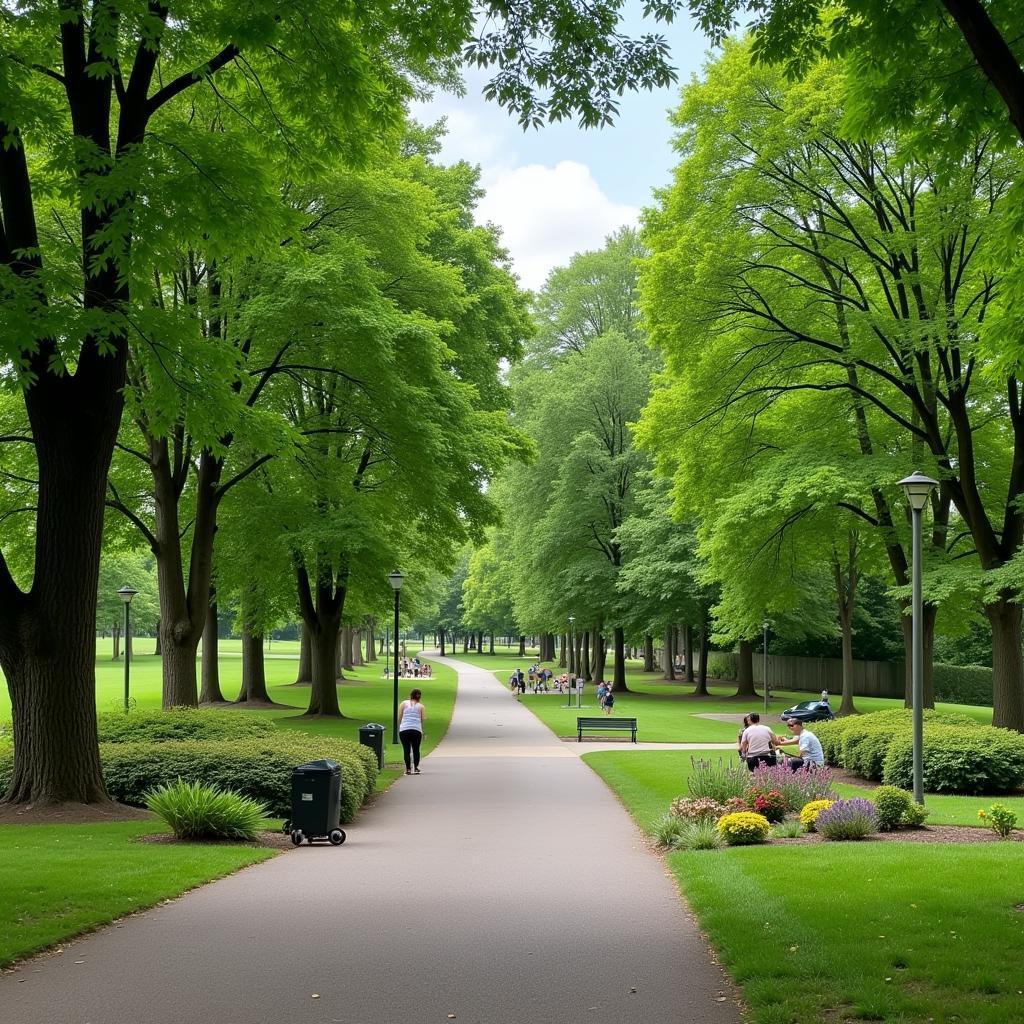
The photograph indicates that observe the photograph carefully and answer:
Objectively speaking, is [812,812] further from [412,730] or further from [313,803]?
[412,730]

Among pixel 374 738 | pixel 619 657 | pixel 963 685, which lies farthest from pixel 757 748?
pixel 963 685

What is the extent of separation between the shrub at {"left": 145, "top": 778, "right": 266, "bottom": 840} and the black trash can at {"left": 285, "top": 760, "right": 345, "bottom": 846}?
0.54 metres

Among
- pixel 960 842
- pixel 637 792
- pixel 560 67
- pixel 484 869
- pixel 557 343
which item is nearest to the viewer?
pixel 560 67

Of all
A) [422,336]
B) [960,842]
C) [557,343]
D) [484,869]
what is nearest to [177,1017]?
[484,869]

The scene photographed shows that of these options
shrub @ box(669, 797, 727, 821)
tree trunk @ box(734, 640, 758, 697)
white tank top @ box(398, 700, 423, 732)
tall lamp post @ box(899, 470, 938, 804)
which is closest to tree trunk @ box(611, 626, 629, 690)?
tree trunk @ box(734, 640, 758, 697)

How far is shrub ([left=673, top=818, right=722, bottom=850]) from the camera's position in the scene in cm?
1201

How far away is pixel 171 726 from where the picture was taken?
57.1 feet

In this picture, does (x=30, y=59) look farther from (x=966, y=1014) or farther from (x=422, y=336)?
(x=966, y=1014)

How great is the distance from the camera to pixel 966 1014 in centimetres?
564

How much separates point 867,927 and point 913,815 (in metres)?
6.18

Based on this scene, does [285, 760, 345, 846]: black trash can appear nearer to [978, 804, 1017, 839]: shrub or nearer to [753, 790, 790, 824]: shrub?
[753, 790, 790, 824]: shrub

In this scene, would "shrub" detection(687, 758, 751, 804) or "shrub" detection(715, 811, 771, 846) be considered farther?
"shrub" detection(687, 758, 751, 804)

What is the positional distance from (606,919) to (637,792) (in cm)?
950

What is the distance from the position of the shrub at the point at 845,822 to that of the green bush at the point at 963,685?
45.8 metres
